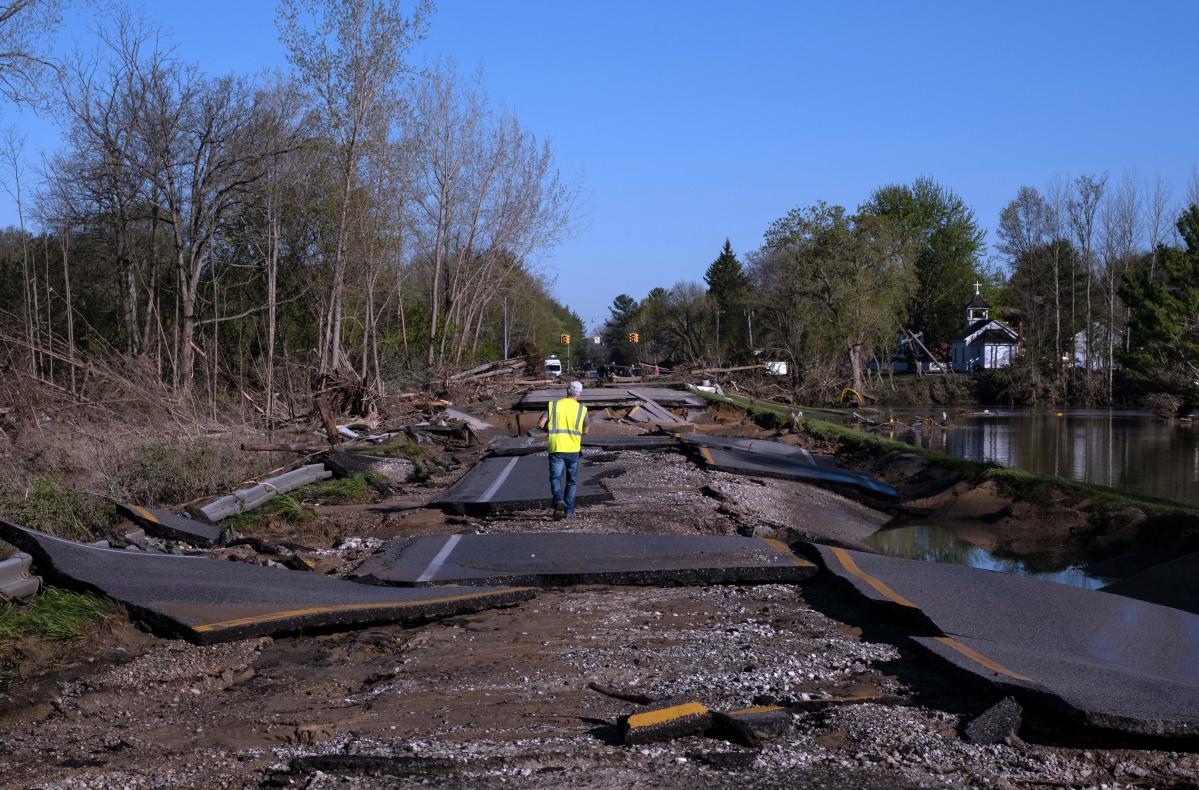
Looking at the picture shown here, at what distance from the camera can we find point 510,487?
15.4m

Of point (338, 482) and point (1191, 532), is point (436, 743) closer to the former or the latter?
point (338, 482)

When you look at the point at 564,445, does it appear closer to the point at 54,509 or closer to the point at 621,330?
the point at 54,509

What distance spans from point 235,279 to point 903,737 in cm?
3047

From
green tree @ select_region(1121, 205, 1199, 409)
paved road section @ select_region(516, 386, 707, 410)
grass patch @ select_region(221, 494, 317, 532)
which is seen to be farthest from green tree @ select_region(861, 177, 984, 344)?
grass patch @ select_region(221, 494, 317, 532)

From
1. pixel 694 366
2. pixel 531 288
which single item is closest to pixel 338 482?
pixel 694 366

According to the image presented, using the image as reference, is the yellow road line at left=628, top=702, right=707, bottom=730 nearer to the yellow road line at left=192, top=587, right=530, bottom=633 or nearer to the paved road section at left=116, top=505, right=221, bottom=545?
the yellow road line at left=192, top=587, right=530, bottom=633

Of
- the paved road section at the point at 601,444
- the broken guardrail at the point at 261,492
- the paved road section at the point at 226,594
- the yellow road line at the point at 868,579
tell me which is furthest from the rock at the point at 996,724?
the paved road section at the point at 601,444

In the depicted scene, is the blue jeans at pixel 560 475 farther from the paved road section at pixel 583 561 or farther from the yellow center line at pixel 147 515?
the yellow center line at pixel 147 515

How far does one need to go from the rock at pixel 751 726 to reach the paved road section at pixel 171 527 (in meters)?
7.11

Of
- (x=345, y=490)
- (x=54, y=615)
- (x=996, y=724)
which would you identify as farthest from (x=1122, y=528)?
(x=54, y=615)

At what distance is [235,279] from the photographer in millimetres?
32531

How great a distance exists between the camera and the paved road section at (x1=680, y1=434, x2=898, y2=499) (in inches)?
739

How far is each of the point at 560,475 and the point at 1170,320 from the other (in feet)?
174

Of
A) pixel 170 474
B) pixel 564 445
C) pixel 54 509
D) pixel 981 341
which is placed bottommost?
pixel 54 509
